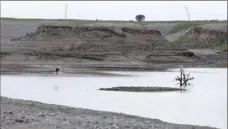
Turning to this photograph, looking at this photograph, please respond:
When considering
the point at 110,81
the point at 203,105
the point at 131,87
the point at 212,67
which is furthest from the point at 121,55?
the point at 203,105

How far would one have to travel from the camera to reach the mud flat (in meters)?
14.9

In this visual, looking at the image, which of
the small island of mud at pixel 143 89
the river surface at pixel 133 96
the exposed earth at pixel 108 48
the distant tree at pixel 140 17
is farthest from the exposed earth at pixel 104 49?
the distant tree at pixel 140 17

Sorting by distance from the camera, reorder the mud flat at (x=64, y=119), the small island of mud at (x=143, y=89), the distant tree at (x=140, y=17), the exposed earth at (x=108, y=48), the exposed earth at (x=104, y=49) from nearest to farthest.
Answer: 1. the mud flat at (x=64, y=119)
2. the small island of mud at (x=143, y=89)
3. the exposed earth at (x=104, y=49)
4. the exposed earth at (x=108, y=48)
5. the distant tree at (x=140, y=17)

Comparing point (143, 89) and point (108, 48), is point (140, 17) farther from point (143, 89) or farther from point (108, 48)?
point (143, 89)

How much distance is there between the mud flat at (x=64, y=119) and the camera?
48.9 ft

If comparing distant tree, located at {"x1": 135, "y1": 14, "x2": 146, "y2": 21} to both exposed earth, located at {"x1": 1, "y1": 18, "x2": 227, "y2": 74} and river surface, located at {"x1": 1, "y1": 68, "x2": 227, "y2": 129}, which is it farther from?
river surface, located at {"x1": 1, "y1": 68, "x2": 227, "y2": 129}

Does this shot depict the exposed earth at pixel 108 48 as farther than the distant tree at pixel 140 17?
No

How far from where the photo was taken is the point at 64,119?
16312 mm

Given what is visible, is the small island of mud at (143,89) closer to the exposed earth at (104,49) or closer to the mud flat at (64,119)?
the mud flat at (64,119)

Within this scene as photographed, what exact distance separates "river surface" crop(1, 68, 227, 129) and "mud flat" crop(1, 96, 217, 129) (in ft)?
5.80

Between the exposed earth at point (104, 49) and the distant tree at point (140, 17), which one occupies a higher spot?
the distant tree at point (140, 17)

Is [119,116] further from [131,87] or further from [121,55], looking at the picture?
[121,55]

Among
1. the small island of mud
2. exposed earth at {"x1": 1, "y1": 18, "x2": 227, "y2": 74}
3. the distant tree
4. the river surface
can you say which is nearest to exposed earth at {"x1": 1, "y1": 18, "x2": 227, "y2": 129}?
exposed earth at {"x1": 1, "y1": 18, "x2": 227, "y2": 74}

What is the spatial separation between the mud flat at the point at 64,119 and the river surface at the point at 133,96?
1.77 m
